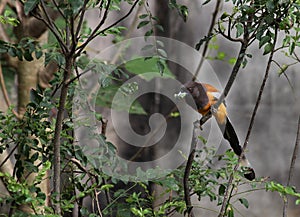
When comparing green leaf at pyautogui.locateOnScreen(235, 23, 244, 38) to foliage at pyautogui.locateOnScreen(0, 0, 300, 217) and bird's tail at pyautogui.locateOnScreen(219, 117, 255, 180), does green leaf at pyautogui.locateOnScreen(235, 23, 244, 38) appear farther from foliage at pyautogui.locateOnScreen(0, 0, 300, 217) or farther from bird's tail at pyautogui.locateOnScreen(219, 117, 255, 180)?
bird's tail at pyautogui.locateOnScreen(219, 117, 255, 180)

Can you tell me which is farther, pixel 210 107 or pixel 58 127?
pixel 210 107

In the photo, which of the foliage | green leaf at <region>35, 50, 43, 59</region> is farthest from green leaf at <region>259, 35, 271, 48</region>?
green leaf at <region>35, 50, 43, 59</region>

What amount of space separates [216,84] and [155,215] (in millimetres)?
1006

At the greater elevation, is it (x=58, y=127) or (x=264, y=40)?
(x=264, y=40)

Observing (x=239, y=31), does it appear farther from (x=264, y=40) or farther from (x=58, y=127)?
(x=58, y=127)

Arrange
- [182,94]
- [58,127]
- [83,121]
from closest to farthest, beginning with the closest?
[58,127], [83,121], [182,94]

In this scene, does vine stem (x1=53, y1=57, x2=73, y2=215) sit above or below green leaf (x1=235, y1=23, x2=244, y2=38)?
below

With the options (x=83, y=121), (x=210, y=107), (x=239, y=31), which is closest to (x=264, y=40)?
(x=239, y=31)

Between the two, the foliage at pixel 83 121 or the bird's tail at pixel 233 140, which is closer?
the foliage at pixel 83 121

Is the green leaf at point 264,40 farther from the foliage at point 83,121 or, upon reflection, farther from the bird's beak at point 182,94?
the bird's beak at point 182,94

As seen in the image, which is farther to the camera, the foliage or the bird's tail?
the bird's tail

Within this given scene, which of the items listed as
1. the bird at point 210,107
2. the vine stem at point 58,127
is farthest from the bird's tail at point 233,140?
the vine stem at point 58,127

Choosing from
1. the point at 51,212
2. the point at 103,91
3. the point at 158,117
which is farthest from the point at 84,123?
the point at 158,117

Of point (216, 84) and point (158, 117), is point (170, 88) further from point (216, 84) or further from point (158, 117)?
point (216, 84)
